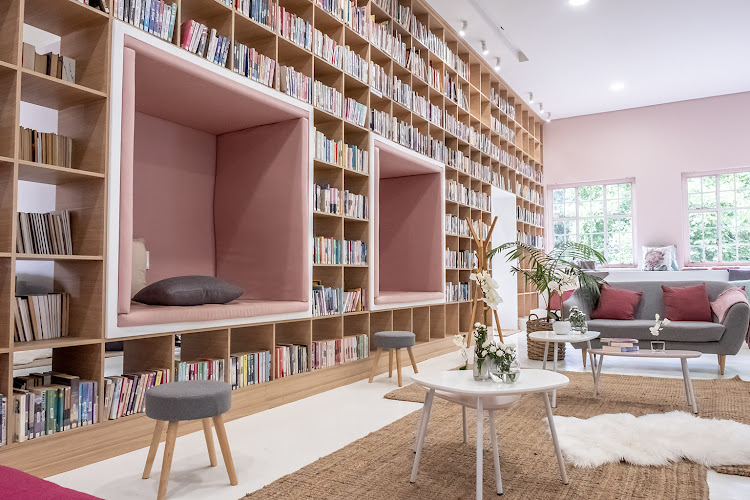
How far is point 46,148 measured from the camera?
9.28 ft

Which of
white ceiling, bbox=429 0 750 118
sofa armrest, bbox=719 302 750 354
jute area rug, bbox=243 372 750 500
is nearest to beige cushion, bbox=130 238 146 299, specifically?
jute area rug, bbox=243 372 750 500

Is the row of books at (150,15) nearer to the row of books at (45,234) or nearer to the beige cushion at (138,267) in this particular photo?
the row of books at (45,234)

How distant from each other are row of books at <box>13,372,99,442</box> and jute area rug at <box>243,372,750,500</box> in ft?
3.46

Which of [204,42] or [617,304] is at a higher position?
[204,42]

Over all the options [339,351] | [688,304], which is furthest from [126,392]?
[688,304]

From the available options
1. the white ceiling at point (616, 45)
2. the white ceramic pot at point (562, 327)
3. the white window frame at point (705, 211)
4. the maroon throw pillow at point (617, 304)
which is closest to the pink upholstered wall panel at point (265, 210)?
the white ceramic pot at point (562, 327)

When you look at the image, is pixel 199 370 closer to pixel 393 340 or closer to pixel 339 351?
pixel 339 351

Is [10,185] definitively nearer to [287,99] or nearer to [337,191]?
[287,99]

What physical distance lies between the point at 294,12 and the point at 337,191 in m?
1.49

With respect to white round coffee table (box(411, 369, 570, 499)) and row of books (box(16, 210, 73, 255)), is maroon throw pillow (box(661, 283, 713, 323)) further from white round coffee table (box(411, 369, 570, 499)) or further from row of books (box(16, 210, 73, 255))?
row of books (box(16, 210, 73, 255))

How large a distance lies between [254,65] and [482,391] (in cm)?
280

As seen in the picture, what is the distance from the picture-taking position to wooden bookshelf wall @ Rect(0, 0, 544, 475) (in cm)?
256

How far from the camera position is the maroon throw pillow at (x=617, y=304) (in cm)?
591

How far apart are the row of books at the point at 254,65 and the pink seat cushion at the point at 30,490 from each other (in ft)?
9.76
